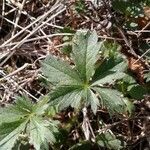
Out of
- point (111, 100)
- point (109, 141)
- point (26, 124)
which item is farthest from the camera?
point (109, 141)

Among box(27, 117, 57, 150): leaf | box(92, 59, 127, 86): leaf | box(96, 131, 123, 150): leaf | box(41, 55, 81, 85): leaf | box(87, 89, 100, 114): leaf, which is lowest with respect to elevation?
box(96, 131, 123, 150): leaf

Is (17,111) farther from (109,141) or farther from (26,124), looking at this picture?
(109,141)

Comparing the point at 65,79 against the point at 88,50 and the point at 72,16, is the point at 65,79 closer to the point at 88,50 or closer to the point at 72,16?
the point at 88,50

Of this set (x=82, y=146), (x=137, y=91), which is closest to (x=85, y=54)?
(x=137, y=91)

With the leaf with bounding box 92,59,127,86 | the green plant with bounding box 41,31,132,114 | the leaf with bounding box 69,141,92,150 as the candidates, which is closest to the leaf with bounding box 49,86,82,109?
the green plant with bounding box 41,31,132,114

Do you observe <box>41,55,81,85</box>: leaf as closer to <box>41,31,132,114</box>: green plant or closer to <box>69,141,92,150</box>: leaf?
<box>41,31,132,114</box>: green plant

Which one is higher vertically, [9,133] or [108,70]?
[108,70]

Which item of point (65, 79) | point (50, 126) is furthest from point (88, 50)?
point (50, 126)
